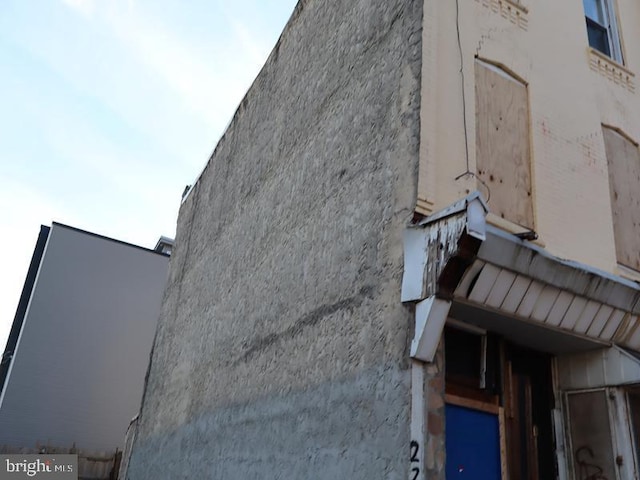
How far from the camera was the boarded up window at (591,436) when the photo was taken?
5.96 m

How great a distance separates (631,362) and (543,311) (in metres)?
1.26

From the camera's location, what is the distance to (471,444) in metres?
5.29

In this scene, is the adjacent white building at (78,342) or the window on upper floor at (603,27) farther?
the adjacent white building at (78,342)

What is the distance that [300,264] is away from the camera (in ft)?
24.1

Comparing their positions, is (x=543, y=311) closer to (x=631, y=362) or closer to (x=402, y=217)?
(x=631, y=362)

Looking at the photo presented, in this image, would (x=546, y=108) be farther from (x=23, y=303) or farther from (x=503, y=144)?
(x=23, y=303)

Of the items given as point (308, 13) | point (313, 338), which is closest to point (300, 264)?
point (313, 338)

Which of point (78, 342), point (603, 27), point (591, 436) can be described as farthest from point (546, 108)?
point (78, 342)

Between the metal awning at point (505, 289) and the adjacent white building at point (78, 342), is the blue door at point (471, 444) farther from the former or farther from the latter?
the adjacent white building at point (78, 342)

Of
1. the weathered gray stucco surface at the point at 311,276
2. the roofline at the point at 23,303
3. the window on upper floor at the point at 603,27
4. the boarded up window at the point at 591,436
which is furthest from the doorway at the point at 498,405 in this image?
the roofline at the point at 23,303

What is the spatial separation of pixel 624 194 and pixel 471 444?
4.17 m

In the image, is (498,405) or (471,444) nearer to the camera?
(471,444)

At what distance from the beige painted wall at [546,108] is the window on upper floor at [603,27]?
546 millimetres

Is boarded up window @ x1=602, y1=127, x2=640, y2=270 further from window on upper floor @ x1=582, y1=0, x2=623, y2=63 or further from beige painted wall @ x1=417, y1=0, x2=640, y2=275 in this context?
window on upper floor @ x1=582, y1=0, x2=623, y2=63
